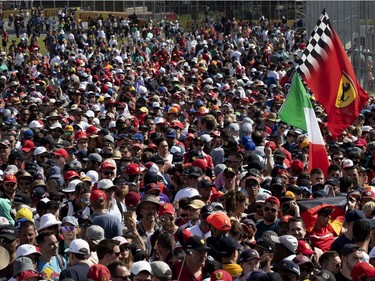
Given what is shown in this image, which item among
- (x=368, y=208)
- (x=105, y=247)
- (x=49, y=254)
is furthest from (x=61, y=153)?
(x=105, y=247)

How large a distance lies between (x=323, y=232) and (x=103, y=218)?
2.07 m

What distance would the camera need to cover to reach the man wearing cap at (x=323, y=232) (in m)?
10.8

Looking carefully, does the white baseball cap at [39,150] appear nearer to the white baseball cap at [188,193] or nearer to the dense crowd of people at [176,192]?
the dense crowd of people at [176,192]

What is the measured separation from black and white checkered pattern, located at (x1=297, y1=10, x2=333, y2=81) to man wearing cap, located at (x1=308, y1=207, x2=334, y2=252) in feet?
19.5

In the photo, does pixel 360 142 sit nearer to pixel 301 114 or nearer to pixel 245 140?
pixel 301 114

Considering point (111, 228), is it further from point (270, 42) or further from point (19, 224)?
point (270, 42)

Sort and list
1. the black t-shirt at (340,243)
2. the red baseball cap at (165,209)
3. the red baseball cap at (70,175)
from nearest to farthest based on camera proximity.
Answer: the black t-shirt at (340,243), the red baseball cap at (165,209), the red baseball cap at (70,175)

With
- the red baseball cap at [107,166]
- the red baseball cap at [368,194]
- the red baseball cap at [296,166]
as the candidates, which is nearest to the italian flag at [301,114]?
the red baseball cap at [296,166]

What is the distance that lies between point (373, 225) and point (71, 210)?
3304 millimetres

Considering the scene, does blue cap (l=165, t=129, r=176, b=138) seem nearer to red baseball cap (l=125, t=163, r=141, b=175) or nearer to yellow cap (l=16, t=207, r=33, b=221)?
red baseball cap (l=125, t=163, r=141, b=175)

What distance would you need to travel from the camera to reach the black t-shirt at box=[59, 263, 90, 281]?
884 centimetres

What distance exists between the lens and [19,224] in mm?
10609

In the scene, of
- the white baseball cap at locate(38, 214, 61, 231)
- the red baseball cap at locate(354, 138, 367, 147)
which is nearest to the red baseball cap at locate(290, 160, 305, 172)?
the red baseball cap at locate(354, 138, 367, 147)

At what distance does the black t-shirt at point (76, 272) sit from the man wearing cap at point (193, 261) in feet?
2.31
